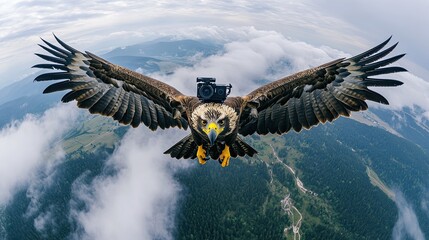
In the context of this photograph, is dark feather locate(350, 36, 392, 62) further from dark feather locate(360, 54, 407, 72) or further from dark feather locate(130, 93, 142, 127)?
dark feather locate(130, 93, 142, 127)

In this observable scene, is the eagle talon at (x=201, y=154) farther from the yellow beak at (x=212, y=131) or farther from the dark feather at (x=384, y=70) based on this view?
the dark feather at (x=384, y=70)

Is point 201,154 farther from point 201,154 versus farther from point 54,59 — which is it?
point 54,59

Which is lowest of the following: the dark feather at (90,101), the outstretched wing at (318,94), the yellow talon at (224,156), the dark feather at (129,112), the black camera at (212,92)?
the dark feather at (129,112)

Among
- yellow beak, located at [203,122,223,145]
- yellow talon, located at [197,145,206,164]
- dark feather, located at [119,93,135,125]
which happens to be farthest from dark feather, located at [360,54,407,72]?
dark feather, located at [119,93,135,125]

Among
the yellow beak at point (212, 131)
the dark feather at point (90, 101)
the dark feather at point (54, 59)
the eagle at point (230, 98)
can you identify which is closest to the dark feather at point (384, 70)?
the eagle at point (230, 98)

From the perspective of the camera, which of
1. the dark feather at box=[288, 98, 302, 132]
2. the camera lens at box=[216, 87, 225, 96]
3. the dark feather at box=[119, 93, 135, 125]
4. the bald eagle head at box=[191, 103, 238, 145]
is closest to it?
the bald eagle head at box=[191, 103, 238, 145]

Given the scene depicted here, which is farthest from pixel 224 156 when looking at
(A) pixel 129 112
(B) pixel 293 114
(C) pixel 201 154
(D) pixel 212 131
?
(A) pixel 129 112
